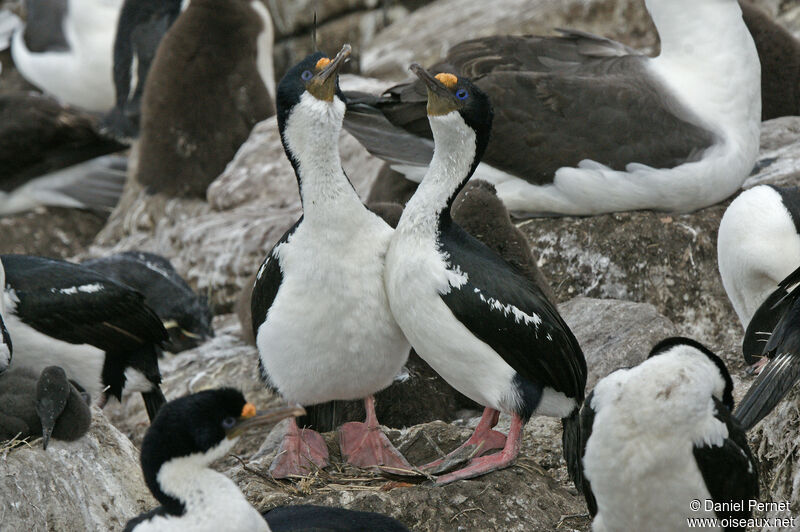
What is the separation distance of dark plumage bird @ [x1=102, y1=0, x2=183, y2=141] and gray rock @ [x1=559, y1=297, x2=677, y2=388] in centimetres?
761

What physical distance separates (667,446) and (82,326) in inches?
135

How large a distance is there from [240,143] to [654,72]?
4.87m

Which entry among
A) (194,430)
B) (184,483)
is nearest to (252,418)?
(194,430)

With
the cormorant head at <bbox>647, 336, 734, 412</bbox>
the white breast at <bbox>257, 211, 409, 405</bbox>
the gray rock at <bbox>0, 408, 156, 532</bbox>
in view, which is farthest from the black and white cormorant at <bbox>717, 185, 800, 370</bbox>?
the gray rock at <bbox>0, 408, 156, 532</bbox>

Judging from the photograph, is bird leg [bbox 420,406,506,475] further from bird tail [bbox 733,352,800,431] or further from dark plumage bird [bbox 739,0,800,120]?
dark plumage bird [bbox 739,0,800,120]

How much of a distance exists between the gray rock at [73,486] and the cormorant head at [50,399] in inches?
4.8

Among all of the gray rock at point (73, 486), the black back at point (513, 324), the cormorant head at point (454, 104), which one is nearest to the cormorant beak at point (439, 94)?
the cormorant head at point (454, 104)

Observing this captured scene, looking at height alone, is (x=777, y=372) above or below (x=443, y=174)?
below

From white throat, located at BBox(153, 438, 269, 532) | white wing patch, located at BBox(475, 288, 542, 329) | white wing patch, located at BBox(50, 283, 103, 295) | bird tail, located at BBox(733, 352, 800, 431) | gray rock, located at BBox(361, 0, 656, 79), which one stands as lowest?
gray rock, located at BBox(361, 0, 656, 79)

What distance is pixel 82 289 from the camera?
6.68 meters

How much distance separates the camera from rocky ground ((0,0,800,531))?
205 inches

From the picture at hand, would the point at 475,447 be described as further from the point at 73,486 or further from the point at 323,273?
the point at 73,486

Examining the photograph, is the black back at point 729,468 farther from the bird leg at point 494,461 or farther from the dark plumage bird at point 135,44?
the dark plumage bird at point 135,44

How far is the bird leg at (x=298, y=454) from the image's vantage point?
5621 mm
